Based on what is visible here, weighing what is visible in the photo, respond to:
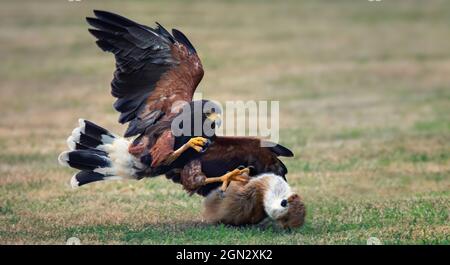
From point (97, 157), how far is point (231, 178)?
101 centimetres

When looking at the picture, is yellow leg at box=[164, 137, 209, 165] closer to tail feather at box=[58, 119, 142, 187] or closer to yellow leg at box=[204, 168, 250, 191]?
yellow leg at box=[204, 168, 250, 191]

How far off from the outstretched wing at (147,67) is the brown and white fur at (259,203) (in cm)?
75

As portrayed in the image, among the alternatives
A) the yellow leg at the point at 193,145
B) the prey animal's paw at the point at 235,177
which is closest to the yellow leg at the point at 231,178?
the prey animal's paw at the point at 235,177

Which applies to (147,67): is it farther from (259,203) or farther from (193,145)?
(259,203)

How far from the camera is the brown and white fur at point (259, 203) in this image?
8.20 meters

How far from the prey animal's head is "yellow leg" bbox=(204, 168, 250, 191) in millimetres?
162

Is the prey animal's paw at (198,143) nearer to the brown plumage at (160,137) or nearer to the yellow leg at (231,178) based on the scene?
the brown plumage at (160,137)

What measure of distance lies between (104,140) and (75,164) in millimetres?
282

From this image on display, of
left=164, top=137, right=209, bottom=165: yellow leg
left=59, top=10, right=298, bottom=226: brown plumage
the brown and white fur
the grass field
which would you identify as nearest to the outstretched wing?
left=59, top=10, right=298, bottom=226: brown plumage

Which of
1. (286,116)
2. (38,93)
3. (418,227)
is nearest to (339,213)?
(418,227)

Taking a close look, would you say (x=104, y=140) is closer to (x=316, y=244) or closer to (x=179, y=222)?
(x=179, y=222)

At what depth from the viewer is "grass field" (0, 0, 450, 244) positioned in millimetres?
8688

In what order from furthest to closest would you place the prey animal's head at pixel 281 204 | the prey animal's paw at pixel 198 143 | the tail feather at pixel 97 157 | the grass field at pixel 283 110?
the grass field at pixel 283 110 → the tail feather at pixel 97 157 → the prey animal's head at pixel 281 204 → the prey animal's paw at pixel 198 143

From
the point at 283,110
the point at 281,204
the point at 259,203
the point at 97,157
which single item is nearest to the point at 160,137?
the point at 97,157
